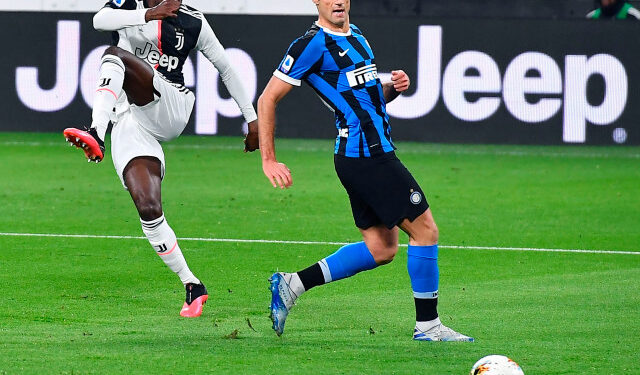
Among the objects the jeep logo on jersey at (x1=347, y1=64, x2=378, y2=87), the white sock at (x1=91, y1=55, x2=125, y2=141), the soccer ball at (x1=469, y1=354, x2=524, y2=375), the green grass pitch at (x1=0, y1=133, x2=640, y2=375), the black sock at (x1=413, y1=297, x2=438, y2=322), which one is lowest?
the green grass pitch at (x1=0, y1=133, x2=640, y2=375)

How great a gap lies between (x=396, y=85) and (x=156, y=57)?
1851 millimetres

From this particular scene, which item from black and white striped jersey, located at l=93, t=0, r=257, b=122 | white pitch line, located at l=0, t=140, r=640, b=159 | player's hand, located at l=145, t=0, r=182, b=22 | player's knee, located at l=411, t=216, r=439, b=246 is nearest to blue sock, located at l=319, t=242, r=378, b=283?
player's knee, located at l=411, t=216, r=439, b=246

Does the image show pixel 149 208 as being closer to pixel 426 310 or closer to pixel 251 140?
pixel 251 140

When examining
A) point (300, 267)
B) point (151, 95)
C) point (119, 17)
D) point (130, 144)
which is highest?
point (119, 17)

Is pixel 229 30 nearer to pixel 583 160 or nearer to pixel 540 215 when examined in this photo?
pixel 583 160

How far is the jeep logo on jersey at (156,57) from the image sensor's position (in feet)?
27.9

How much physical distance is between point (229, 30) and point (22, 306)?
12.8 meters

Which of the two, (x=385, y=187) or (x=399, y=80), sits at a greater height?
(x=399, y=80)

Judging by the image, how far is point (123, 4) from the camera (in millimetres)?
8367

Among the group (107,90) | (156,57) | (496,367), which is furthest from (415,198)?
(156,57)

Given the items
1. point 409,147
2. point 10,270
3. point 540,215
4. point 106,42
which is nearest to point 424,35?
point 409,147

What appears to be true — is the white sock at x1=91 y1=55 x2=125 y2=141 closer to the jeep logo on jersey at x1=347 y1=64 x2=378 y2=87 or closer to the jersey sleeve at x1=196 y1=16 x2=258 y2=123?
the jersey sleeve at x1=196 y1=16 x2=258 y2=123

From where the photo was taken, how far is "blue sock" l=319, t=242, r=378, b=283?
Result: 739cm

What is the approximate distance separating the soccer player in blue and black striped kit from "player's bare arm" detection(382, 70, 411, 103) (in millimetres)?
234
